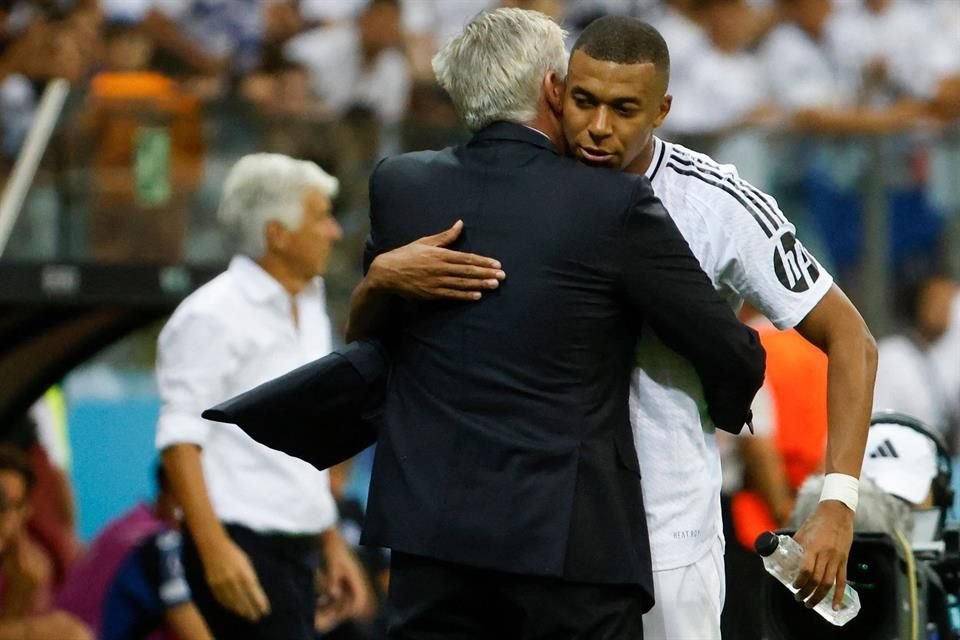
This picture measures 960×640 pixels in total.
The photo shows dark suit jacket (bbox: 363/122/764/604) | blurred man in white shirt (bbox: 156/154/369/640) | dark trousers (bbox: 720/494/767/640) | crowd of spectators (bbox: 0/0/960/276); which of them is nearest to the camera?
dark suit jacket (bbox: 363/122/764/604)

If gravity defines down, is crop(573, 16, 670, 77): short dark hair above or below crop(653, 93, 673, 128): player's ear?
above

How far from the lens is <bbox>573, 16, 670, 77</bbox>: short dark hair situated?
139 inches

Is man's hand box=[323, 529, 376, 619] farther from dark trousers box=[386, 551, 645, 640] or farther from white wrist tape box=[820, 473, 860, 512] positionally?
white wrist tape box=[820, 473, 860, 512]

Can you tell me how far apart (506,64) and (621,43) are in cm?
22

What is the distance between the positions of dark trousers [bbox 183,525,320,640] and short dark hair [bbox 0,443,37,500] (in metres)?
2.43

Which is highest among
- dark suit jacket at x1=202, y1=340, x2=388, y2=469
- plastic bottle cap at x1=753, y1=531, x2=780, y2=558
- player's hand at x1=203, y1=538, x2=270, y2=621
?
dark suit jacket at x1=202, y1=340, x2=388, y2=469

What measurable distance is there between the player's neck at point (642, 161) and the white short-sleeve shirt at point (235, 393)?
78.8 inches

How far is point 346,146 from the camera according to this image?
886cm

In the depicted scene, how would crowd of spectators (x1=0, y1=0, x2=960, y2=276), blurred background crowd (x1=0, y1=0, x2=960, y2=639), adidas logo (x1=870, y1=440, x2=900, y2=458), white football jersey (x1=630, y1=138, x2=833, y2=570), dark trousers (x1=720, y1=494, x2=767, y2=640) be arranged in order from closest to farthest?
white football jersey (x1=630, y1=138, x2=833, y2=570), adidas logo (x1=870, y1=440, x2=900, y2=458), dark trousers (x1=720, y1=494, x2=767, y2=640), blurred background crowd (x1=0, y1=0, x2=960, y2=639), crowd of spectators (x1=0, y1=0, x2=960, y2=276)

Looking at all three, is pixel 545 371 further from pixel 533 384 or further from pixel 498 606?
pixel 498 606

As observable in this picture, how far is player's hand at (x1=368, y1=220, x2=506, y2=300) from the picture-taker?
11.4 ft

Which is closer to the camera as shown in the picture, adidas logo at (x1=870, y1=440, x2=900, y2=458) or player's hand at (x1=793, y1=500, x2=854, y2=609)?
player's hand at (x1=793, y1=500, x2=854, y2=609)

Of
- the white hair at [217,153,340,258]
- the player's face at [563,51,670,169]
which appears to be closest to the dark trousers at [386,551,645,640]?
Result: the player's face at [563,51,670,169]

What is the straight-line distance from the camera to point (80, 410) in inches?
351
